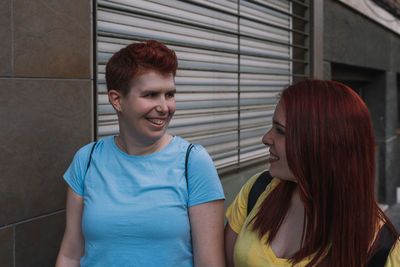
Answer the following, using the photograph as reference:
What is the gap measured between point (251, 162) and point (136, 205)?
353cm

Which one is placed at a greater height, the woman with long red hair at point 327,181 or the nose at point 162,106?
the nose at point 162,106

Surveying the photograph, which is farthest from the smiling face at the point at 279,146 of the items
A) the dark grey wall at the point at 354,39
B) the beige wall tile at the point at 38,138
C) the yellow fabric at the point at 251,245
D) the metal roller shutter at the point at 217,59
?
the dark grey wall at the point at 354,39

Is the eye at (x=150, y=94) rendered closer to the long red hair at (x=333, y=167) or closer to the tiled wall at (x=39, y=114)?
the long red hair at (x=333, y=167)

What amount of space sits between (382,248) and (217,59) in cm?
330

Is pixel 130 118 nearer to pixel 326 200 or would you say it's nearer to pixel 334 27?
pixel 326 200

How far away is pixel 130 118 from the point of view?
81.4 inches

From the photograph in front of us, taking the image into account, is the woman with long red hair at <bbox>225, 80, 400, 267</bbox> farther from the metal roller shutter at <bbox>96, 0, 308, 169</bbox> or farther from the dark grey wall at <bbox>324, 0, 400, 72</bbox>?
the dark grey wall at <bbox>324, 0, 400, 72</bbox>

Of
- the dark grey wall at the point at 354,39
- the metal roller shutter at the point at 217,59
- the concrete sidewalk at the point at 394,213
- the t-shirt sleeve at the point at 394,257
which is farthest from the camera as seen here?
the concrete sidewalk at the point at 394,213

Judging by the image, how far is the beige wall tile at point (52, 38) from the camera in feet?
8.64

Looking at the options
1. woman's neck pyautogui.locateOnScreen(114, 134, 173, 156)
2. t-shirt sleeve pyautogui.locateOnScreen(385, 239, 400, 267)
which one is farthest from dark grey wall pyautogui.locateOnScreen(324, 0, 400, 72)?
t-shirt sleeve pyautogui.locateOnScreen(385, 239, 400, 267)

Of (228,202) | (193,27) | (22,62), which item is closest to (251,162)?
(228,202)

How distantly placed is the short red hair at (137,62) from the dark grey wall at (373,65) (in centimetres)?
551

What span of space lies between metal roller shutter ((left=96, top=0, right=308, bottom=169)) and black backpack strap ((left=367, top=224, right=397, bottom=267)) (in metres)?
2.12

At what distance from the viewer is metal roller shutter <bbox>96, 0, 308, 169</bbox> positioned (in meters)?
3.45
